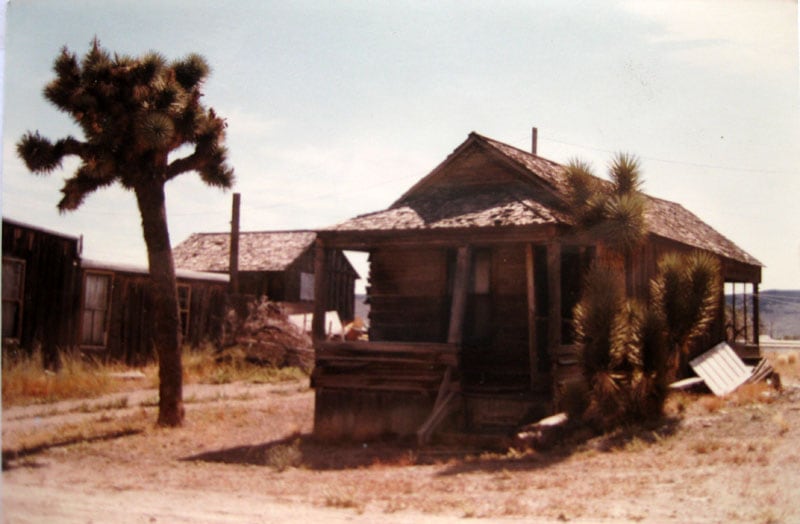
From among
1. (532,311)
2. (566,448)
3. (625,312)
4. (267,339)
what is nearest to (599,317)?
(625,312)

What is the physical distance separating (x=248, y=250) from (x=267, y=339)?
40.9 feet

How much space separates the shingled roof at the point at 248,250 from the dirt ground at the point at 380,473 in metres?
18.1

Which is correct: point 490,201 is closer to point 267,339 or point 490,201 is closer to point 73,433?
point 73,433

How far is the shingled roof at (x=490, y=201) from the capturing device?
1227 centimetres

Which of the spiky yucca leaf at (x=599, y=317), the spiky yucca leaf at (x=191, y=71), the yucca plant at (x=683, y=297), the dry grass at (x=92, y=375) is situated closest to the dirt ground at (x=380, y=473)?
the dry grass at (x=92, y=375)

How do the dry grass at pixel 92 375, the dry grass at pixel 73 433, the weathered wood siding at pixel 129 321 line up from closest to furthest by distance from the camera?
the dry grass at pixel 73 433, the dry grass at pixel 92 375, the weathered wood siding at pixel 129 321

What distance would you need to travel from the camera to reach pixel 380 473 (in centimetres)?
941

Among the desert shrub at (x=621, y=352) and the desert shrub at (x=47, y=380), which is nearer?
the desert shrub at (x=621, y=352)

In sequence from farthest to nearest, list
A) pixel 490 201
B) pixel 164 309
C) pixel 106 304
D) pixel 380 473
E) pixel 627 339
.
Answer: pixel 106 304, pixel 490 201, pixel 164 309, pixel 627 339, pixel 380 473

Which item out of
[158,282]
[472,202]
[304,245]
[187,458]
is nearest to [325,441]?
[187,458]

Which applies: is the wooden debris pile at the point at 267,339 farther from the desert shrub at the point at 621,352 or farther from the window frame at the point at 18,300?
the desert shrub at the point at 621,352

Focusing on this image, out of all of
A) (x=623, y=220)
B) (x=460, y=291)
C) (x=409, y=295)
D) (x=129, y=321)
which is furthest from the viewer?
(x=129, y=321)

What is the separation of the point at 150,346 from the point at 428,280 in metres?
9.00

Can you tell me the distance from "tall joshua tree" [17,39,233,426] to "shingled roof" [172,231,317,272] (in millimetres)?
18595
